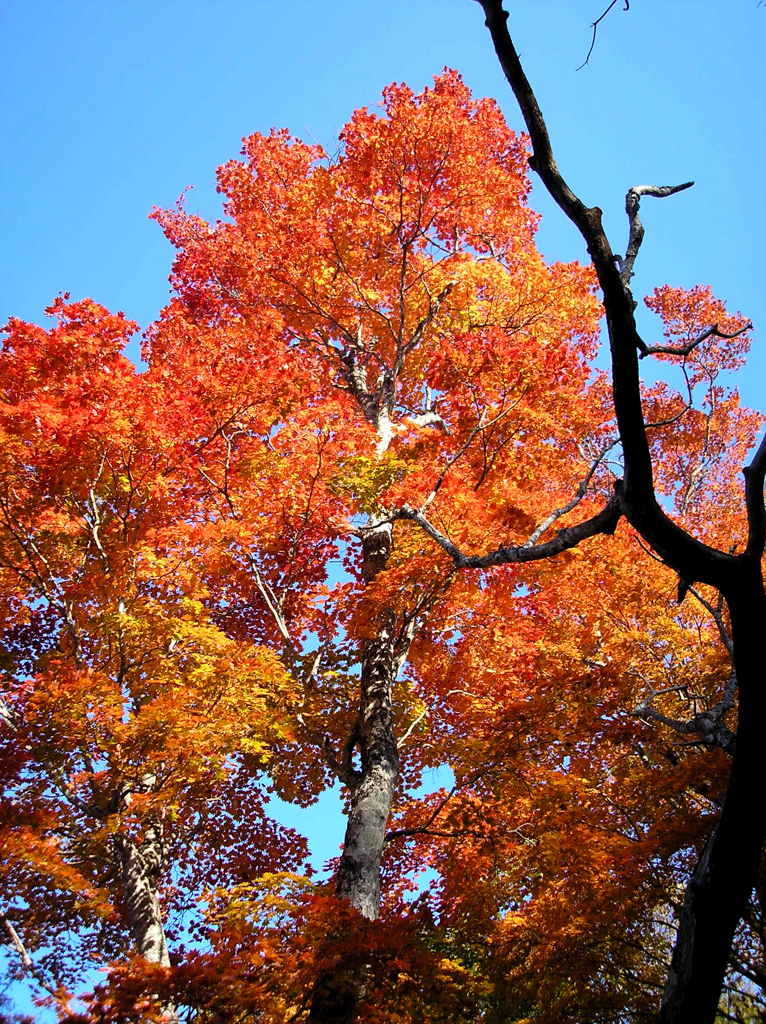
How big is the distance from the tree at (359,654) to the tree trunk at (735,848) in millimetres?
1280

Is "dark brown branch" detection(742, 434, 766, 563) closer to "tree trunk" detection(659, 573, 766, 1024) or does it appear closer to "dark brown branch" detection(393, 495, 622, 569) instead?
"tree trunk" detection(659, 573, 766, 1024)

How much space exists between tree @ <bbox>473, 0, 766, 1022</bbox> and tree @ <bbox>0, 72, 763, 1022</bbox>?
870 mm

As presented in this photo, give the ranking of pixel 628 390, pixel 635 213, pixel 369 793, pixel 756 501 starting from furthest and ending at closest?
1. pixel 369 793
2. pixel 635 213
3. pixel 628 390
4. pixel 756 501

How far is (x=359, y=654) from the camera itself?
967 centimetres

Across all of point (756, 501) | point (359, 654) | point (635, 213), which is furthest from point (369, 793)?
point (635, 213)

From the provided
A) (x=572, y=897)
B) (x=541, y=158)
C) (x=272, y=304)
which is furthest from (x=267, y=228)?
(x=572, y=897)

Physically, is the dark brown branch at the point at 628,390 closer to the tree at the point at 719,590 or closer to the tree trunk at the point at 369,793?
the tree at the point at 719,590

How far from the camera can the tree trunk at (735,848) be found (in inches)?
130

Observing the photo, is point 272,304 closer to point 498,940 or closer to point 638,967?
point 498,940

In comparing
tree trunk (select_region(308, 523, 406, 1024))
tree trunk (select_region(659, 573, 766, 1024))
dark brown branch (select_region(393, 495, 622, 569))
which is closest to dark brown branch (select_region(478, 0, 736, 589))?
tree trunk (select_region(659, 573, 766, 1024))

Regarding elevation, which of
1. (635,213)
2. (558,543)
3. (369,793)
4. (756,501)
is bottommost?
(369,793)

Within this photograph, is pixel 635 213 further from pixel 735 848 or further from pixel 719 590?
pixel 735 848

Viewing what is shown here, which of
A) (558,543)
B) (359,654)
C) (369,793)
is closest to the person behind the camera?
(558,543)

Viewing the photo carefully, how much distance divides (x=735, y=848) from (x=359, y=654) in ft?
21.8
